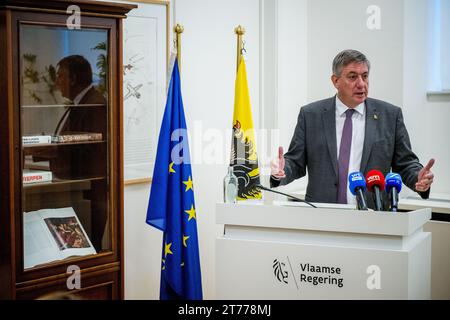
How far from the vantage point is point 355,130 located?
2.84 m

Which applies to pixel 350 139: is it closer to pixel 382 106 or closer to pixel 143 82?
pixel 382 106

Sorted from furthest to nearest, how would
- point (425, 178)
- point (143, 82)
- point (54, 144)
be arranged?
point (143, 82) → point (54, 144) → point (425, 178)

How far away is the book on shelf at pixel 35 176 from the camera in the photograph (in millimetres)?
2680

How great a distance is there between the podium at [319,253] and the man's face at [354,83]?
0.84 metres

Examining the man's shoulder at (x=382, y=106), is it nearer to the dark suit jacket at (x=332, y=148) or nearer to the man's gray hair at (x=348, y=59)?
the dark suit jacket at (x=332, y=148)

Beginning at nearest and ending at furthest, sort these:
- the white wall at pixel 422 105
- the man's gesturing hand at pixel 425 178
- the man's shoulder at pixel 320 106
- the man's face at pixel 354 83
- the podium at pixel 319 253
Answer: the podium at pixel 319 253 < the man's gesturing hand at pixel 425 178 < the man's face at pixel 354 83 < the man's shoulder at pixel 320 106 < the white wall at pixel 422 105

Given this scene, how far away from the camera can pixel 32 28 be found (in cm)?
264

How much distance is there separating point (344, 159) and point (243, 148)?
74 cm

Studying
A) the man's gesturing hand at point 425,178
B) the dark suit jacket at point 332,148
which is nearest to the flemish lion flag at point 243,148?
the dark suit jacket at point 332,148

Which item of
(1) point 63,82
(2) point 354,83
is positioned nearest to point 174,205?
(1) point 63,82

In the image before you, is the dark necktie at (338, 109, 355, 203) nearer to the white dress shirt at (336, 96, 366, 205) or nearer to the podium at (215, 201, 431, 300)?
the white dress shirt at (336, 96, 366, 205)

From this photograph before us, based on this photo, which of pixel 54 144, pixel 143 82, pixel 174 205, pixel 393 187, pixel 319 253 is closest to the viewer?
pixel 319 253

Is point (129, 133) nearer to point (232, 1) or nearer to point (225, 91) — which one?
point (225, 91)

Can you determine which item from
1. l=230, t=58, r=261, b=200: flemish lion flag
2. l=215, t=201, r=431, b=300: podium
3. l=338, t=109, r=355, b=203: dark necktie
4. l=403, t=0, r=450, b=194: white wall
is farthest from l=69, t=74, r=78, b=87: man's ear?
l=403, t=0, r=450, b=194: white wall
